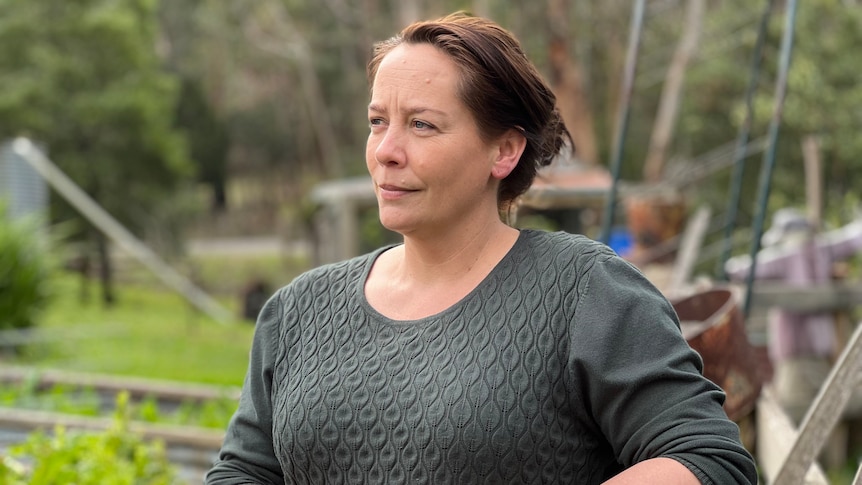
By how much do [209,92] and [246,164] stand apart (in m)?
3.00

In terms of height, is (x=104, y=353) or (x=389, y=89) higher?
(x=389, y=89)

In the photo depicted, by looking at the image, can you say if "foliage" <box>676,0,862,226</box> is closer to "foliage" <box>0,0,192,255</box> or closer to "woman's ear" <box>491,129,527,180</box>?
"woman's ear" <box>491,129,527,180</box>

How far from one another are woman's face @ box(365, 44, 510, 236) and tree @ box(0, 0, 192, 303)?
22759 mm

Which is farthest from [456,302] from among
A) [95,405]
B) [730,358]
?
[95,405]

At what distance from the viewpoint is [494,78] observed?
72.7 inches

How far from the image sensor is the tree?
23.6 meters

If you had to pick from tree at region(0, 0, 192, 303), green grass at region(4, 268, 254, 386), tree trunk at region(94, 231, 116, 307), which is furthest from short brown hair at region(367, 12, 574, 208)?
tree trunk at region(94, 231, 116, 307)

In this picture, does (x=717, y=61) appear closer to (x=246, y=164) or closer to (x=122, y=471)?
(x=122, y=471)

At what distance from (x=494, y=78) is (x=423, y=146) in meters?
0.16

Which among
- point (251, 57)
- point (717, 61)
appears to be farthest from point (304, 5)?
point (717, 61)

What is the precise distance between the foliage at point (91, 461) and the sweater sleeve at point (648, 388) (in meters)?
2.35

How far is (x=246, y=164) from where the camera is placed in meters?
41.3

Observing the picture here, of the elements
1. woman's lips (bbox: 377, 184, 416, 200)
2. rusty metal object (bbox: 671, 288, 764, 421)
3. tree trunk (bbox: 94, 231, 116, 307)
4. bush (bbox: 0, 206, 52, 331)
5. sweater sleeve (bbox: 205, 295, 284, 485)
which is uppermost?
woman's lips (bbox: 377, 184, 416, 200)

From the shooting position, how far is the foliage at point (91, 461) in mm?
3602
